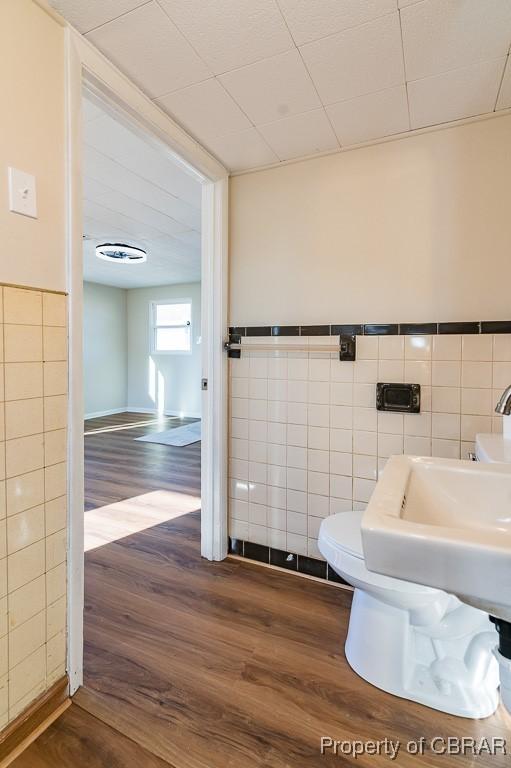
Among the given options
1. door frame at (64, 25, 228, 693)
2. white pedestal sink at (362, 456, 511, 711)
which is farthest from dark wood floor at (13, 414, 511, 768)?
white pedestal sink at (362, 456, 511, 711)

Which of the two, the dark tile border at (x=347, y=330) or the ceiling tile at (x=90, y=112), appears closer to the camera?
the ceiling tile at (x=90, y=112)

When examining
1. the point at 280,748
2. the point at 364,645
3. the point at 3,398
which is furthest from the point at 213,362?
the point at 280,748

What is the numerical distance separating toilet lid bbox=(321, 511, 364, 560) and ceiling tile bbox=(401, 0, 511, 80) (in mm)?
1587

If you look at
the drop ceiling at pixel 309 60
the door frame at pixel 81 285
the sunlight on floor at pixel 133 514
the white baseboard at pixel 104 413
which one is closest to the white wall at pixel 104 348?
the white baseboard at pixel 104 413

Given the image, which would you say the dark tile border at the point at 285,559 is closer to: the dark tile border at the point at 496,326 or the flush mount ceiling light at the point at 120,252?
the dark tile border at the point at 496,326

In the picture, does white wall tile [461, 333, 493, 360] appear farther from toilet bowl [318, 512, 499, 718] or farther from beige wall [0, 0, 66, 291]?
beige wall [0, 0, 66, 291]

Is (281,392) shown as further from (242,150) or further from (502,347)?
(242,150)

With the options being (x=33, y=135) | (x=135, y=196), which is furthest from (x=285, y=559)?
(x=135, y=196)

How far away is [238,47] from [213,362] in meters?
1.27

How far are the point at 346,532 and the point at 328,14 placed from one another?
64.9 inches

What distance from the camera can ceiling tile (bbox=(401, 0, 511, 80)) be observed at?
3.47ft

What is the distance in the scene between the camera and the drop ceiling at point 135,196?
1.83m

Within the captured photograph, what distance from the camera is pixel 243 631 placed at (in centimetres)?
150

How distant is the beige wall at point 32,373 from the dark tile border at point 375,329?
1034 mm
